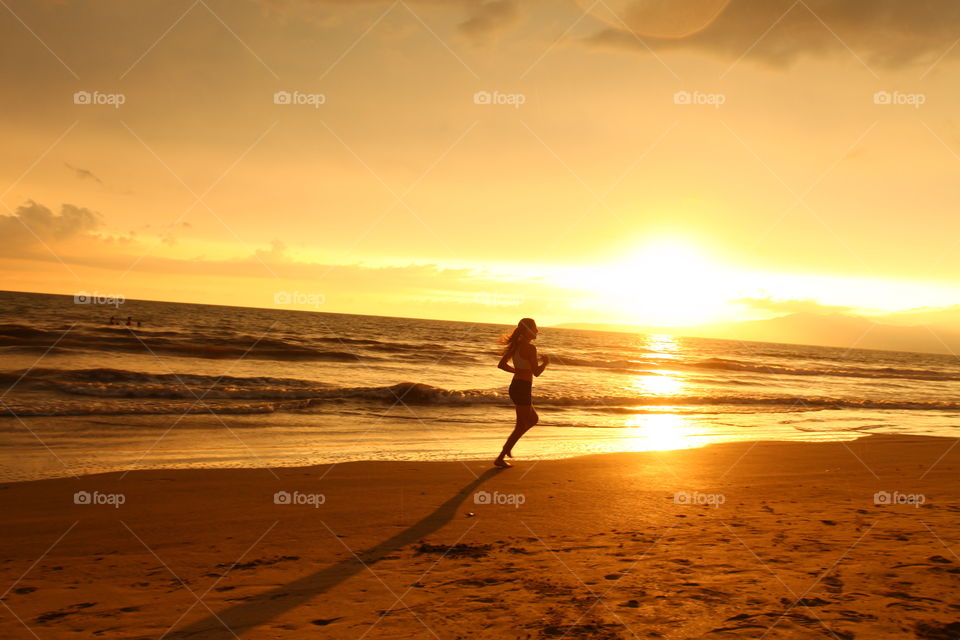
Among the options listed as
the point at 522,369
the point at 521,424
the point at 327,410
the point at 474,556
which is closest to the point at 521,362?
the point at 522,369

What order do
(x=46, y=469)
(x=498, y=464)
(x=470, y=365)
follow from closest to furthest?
(x=46, y=469), (x=498, y=464), (x=470, y=365)

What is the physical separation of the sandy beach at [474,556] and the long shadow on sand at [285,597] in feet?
0.06

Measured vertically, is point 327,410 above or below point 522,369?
above

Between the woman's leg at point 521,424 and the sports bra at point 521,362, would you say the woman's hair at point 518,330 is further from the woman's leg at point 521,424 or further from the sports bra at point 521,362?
the woman's leg at point 521,424

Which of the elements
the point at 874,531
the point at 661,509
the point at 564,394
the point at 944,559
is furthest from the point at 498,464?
the point at 564,394

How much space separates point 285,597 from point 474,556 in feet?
4.88

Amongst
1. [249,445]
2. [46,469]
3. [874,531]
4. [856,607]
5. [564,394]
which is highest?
[564,394]

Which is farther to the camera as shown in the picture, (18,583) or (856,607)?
(18,583)

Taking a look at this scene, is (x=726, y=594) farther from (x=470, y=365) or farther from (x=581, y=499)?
(x=470, y=365)

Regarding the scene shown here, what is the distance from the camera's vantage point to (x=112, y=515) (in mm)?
6148

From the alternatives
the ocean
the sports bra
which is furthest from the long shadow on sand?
the ocean

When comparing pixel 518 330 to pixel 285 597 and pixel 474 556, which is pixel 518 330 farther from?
pixel 285 597

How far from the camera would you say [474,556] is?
502 cm

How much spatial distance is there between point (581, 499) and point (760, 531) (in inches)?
77.8
